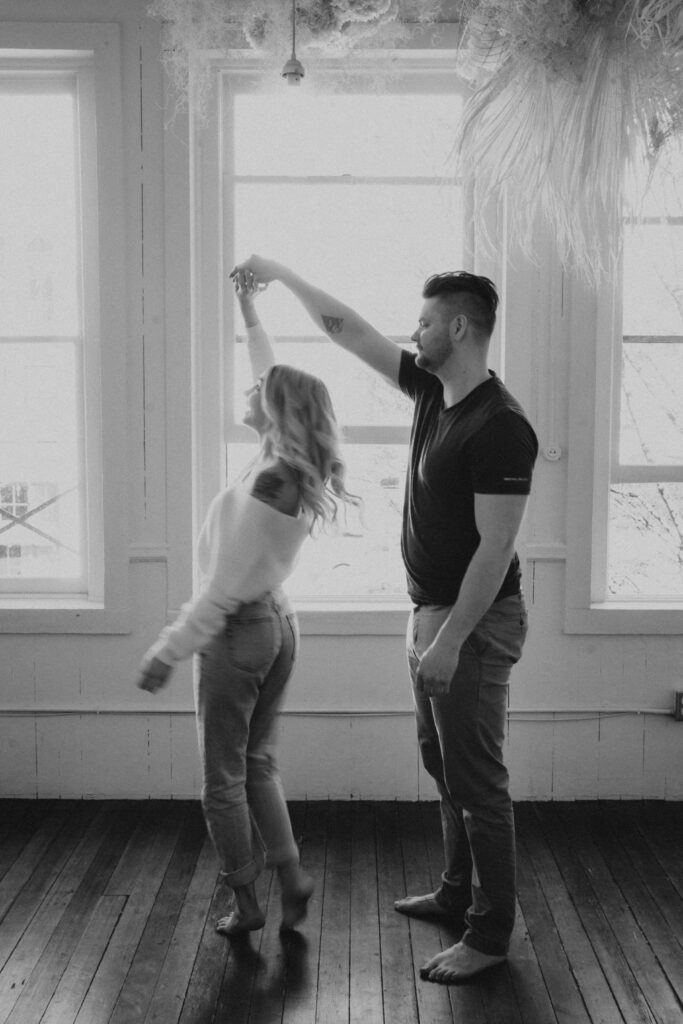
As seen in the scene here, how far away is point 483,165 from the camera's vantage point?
2705 mm

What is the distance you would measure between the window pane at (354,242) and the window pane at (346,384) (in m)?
0.08

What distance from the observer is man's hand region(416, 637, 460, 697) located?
2.10 meters

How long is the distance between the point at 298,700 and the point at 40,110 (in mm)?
2136

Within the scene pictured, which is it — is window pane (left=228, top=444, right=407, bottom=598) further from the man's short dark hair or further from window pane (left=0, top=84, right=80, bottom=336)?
the man's short dark hair

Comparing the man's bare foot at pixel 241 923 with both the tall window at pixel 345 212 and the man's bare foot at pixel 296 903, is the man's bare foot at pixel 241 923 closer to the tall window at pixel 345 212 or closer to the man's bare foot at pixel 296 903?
the man's bare foot at pixel 296 903

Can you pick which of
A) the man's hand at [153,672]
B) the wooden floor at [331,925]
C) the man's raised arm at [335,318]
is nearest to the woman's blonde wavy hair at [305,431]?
the man's raised arm at [335,318]

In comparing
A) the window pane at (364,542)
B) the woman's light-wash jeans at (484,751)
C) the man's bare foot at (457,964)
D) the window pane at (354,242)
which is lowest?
the man's bare foot at (457,964)

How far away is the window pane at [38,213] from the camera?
3227mm

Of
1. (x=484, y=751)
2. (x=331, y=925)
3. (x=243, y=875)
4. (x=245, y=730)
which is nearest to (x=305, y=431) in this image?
(x=245, y=730)

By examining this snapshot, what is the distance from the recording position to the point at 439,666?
2.10m

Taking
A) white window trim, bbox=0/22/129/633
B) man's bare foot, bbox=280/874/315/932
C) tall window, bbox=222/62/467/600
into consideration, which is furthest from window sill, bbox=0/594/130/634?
man's bare foot, bbox=280/874/315/932

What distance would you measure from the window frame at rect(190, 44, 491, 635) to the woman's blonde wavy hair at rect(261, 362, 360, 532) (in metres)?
1.08

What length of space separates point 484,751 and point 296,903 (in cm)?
63

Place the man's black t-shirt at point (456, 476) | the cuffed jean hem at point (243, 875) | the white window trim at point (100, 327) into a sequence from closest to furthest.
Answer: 1. the man's black t-shirt at point (456, 476)
2. the cuffed jean hem at point (243, 875)
3. the white window trim at point (100, 327)
